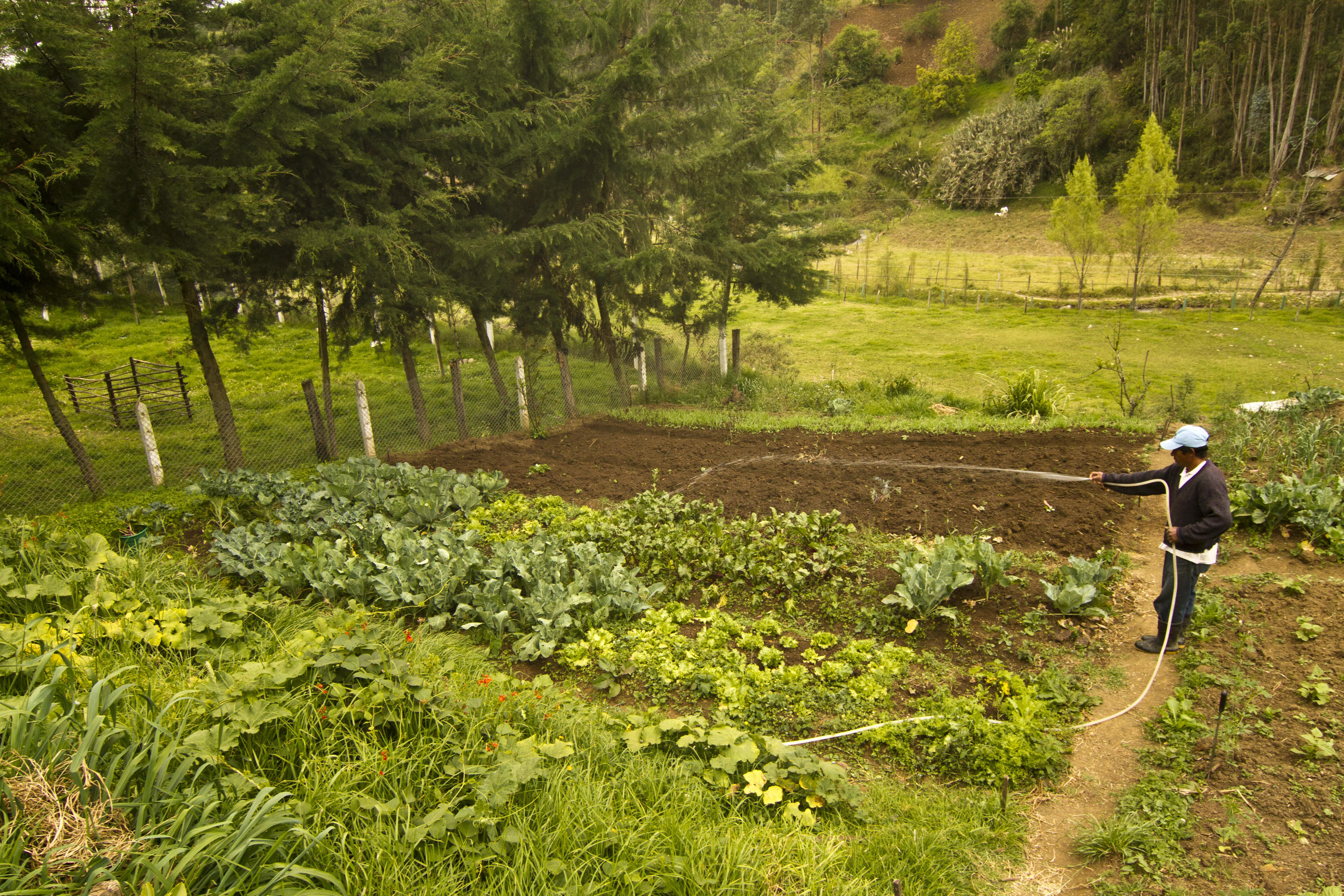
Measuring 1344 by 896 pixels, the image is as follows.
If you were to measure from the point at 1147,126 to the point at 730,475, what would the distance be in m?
26.1

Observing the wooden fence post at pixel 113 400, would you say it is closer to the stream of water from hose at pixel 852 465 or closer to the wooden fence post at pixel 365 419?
the wooden fence post at pixel 365 419

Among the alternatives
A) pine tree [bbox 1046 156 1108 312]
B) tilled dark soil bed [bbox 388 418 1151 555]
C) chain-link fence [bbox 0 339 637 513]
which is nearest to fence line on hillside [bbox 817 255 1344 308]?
pine tree [bbox 1046 156 1108 312]

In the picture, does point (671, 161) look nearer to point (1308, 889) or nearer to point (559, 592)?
point (559, 592)

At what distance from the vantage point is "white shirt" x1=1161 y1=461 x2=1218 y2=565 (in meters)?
4.83

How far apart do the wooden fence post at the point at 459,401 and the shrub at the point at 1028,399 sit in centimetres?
874

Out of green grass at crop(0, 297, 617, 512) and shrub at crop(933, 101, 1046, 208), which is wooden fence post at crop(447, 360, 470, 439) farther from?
shrub at crop(933, 101, 1046, 208)

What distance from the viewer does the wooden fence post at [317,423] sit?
392 inches

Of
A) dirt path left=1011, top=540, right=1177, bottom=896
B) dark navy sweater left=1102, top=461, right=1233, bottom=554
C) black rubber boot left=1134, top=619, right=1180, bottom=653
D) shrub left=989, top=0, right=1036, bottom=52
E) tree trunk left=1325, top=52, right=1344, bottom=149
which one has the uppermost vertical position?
shrub left=989, top=0, right=1036, bottom=52

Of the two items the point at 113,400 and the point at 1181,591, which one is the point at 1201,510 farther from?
the point at 113,400

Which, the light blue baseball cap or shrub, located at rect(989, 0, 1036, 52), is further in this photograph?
shrub, located at rect(989, 0, 1036, 52)

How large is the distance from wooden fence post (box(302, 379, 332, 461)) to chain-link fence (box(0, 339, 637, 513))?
0.10 m

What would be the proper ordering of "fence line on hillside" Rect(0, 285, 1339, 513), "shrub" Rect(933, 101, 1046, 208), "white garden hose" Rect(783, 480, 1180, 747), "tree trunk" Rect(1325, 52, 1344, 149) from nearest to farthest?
1. "white garden hose" Rect(783, 480, 1180, 747)
2. "fence line on hillside" Rect(0, 285, 1339, 513)
3. "tree trunk" Rect(1325, 52, 1344, 149)
4. "shrub" Rect(933, 101, 1046, 208)

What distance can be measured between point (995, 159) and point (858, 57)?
63.2 feet

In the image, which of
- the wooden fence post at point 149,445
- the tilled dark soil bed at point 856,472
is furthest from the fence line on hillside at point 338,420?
the tilled dark soil bed at point 856,472
